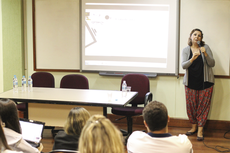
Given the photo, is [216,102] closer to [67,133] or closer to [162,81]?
[162,81]

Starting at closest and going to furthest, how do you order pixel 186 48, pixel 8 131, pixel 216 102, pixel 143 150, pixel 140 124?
pixel 143 150 → pixel 8 131 → pixel 186 48 → pixel 216 102 → pixel 140 124

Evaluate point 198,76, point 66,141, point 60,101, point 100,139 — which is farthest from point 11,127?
point 198,76

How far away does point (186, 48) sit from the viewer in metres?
4.50

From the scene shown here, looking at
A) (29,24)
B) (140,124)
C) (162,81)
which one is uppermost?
(29,24)

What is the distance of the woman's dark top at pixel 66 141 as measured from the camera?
1819 millimetres

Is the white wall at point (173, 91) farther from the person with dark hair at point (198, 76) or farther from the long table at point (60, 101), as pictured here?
the long table at point (60, 101)

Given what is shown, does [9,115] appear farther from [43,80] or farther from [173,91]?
[173,91]

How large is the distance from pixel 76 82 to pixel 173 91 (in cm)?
173

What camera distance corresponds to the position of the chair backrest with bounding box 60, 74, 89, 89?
4.61 meters

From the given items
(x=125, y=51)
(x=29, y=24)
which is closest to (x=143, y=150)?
(x=125, y=51)

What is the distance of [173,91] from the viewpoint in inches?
196

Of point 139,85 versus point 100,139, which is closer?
point 100,139

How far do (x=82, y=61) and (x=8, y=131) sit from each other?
11.1 feet

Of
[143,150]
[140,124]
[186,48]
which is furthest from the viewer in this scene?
[140,124]
